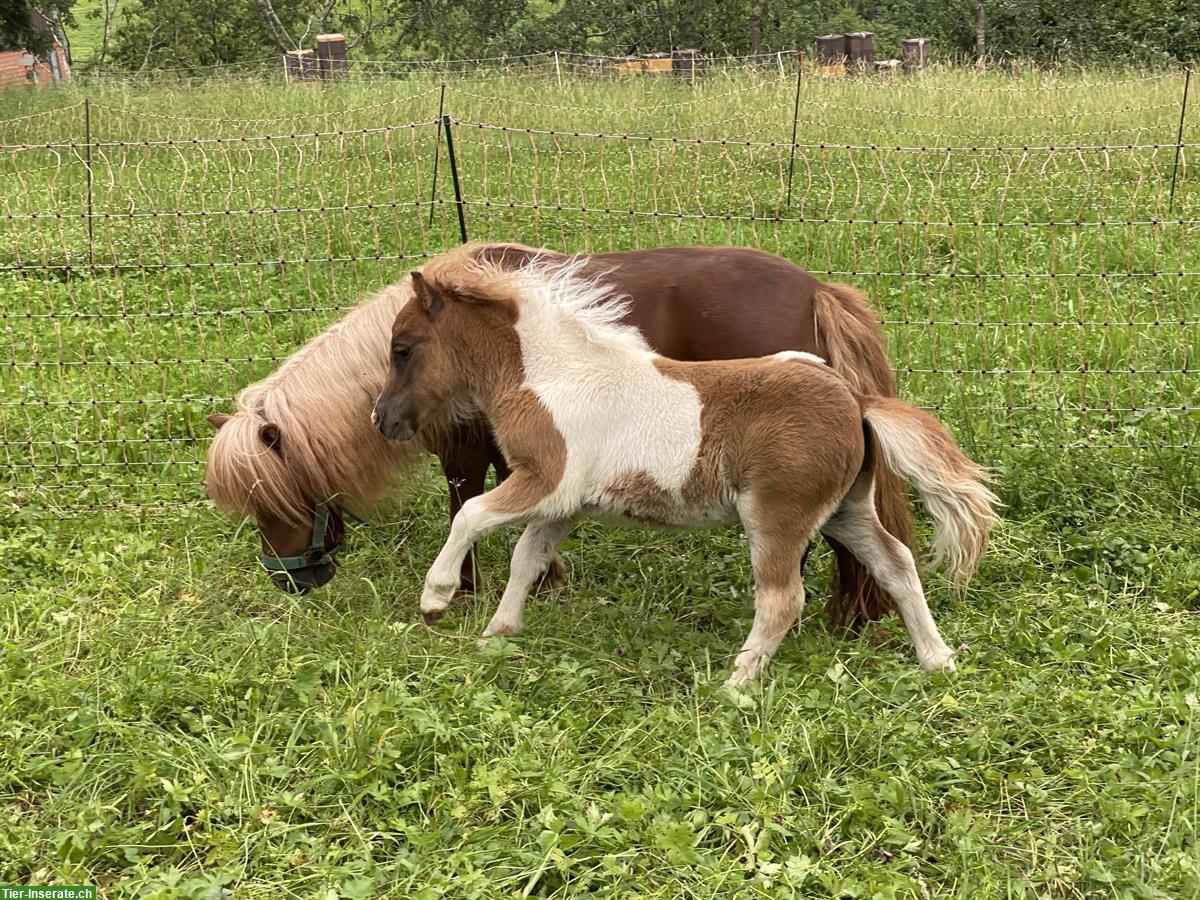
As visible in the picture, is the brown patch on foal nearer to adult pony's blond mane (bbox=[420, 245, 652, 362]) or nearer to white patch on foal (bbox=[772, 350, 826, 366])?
white patch on foal (bbox=[772, 350, 826, 366])

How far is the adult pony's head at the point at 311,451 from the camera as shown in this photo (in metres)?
4.29

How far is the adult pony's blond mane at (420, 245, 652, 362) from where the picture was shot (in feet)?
13.0

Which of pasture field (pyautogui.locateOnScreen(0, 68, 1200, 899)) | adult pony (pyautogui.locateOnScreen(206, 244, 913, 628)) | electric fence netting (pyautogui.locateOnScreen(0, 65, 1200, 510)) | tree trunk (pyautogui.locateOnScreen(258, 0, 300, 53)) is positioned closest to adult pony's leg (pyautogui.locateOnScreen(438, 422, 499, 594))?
adult pony (pyautogui.locateOnScreen(206, 244, 913, 628))

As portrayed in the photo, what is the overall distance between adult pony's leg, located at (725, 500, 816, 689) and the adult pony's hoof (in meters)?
1.13

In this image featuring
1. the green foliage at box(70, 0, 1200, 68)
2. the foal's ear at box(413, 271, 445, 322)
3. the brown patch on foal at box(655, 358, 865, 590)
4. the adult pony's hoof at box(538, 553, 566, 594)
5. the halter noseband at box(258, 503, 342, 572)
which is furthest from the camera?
the green foliage at box(70, 0, 1200, 68)

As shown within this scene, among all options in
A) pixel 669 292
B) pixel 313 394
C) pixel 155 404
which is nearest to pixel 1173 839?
pixel 669 292

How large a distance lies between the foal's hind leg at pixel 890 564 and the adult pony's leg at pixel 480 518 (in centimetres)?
107

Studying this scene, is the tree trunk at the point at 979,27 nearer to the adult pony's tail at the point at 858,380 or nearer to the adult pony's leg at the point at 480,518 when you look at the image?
the adult pony's tail at the point at 858,380

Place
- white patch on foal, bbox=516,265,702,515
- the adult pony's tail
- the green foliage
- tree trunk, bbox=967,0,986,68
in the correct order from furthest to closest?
1. tree trunk, bbox=967,0,986,68
2. the green foliage
3. the adult pony's tail
4. white patch on foal, bbox=516,265,702,515

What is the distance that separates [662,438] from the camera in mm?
3789

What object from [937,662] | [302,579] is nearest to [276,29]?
[302,579]

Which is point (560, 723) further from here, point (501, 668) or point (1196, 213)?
point (1196, 213)

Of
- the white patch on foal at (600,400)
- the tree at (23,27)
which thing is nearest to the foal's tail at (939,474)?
the white patch on foal at (600,400)

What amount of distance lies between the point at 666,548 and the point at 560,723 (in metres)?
1.67
